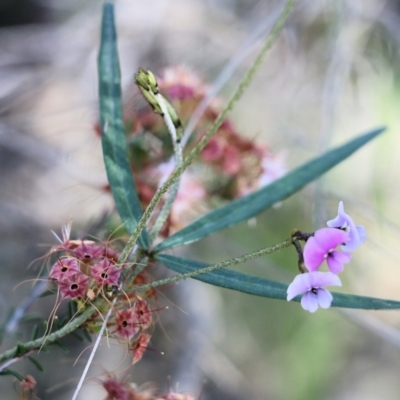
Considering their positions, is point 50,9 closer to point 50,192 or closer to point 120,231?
point 50,192

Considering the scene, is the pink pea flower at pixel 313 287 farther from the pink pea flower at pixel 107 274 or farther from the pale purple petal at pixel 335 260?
the pink pea flower at pixel 107 274

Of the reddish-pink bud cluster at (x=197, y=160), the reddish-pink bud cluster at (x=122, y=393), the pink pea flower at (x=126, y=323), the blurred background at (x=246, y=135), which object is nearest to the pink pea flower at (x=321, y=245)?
the pink pea flower at (x=126, y=323)

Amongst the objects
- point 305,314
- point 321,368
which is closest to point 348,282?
point 305,314

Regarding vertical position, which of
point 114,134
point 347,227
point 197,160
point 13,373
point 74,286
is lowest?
point 13,373

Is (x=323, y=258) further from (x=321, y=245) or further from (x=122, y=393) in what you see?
(x=122, y=393)

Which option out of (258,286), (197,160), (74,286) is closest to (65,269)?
(74,286)

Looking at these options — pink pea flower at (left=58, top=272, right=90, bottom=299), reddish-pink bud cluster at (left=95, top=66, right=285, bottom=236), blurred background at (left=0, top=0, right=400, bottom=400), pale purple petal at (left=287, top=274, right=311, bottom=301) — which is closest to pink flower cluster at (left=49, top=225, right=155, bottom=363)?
pink pea flower at (left=58, top=272, right=90, bottom=299)
